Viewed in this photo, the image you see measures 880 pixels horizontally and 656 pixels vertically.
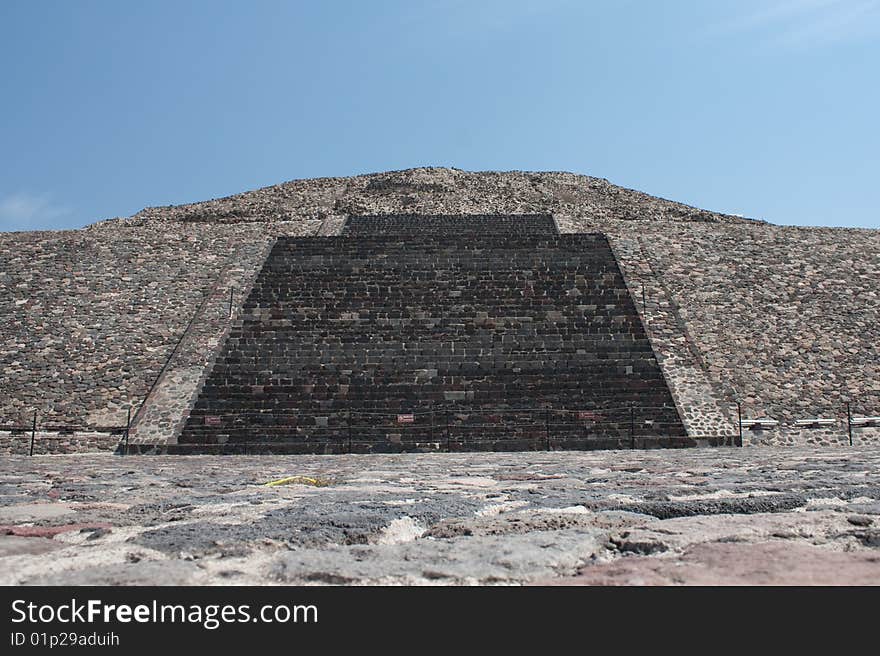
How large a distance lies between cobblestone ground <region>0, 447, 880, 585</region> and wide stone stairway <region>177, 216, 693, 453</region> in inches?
283

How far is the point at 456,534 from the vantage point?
272cm

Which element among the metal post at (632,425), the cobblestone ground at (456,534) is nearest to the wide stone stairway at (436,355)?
the metal post at (632,425)

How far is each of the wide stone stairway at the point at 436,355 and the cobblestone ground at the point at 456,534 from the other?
720 centimetres

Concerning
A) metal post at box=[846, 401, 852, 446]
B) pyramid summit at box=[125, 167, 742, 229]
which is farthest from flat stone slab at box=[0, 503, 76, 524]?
pyramid summit at box=[125, 167, 742, 229]

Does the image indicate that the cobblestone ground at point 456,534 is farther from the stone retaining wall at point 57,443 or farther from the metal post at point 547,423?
the stone retaining wall at point 57,443

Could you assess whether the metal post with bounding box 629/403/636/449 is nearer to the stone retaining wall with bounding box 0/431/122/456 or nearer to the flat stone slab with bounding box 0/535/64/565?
the stone retaining wall with bounding box 0/431/122/456

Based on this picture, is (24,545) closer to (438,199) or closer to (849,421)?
(849,421)

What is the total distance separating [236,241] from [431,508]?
1745cm

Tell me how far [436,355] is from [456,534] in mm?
11269

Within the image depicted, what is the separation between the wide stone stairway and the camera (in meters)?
11.9

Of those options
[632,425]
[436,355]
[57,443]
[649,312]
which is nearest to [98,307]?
[57,443]

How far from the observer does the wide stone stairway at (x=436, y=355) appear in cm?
1192
